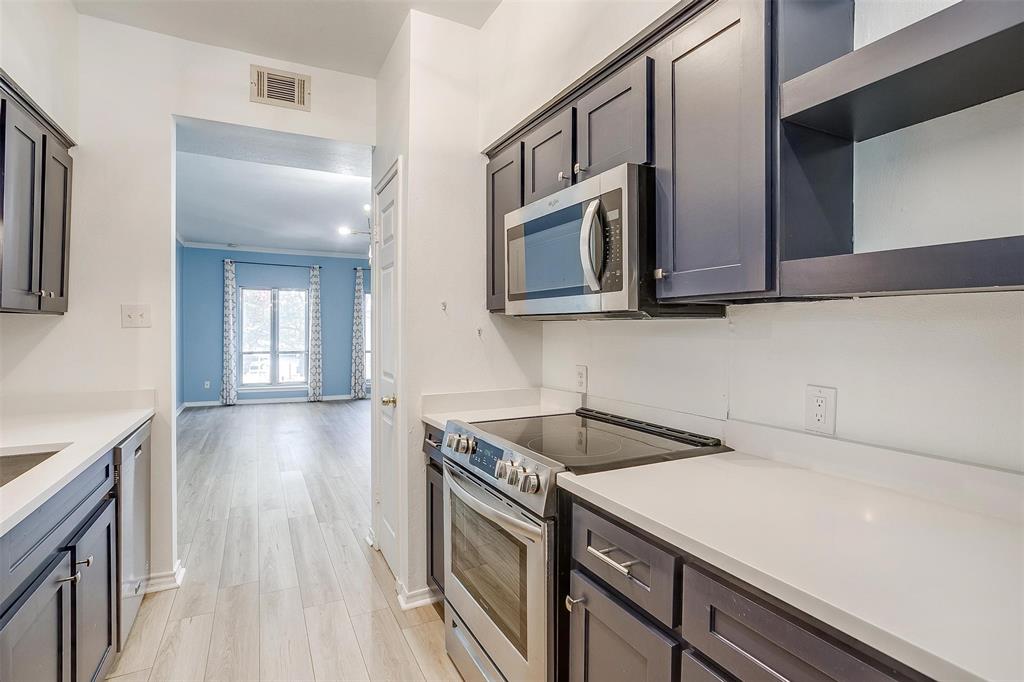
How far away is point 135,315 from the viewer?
2.44m

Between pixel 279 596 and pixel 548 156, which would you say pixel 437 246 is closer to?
pixel 548 156

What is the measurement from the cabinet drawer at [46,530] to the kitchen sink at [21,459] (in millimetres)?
176

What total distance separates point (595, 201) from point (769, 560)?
1055 millimetres

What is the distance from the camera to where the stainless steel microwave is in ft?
4.75

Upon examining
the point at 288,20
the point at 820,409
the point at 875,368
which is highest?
the point at 288,20

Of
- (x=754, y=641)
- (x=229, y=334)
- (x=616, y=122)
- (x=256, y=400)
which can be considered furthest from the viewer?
(x=256, y=400)

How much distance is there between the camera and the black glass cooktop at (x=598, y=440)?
146 cm

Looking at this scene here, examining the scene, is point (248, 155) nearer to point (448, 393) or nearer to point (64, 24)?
point (64, 24)

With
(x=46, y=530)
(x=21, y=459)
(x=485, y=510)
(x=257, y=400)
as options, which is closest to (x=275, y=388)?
(x=257, y=400)

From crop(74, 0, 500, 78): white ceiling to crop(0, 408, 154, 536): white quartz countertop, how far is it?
5.94ft

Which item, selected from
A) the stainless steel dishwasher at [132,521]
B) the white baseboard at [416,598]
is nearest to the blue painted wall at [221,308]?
the stainless steel dishwasher at [132,521]

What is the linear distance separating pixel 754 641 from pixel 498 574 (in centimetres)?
93

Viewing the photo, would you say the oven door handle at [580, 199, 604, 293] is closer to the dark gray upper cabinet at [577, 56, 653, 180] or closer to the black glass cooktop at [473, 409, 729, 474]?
the dark gray upper cabinet at [577, 56, 653, 180]

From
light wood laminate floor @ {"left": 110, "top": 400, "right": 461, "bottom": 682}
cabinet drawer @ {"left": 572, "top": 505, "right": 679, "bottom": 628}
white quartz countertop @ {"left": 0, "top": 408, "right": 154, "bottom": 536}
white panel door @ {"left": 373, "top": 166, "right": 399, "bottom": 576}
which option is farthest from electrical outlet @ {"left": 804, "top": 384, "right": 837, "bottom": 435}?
white quartz countertop @ {"left": 0, "top": 408, "right": 154, "bottom": 536}
